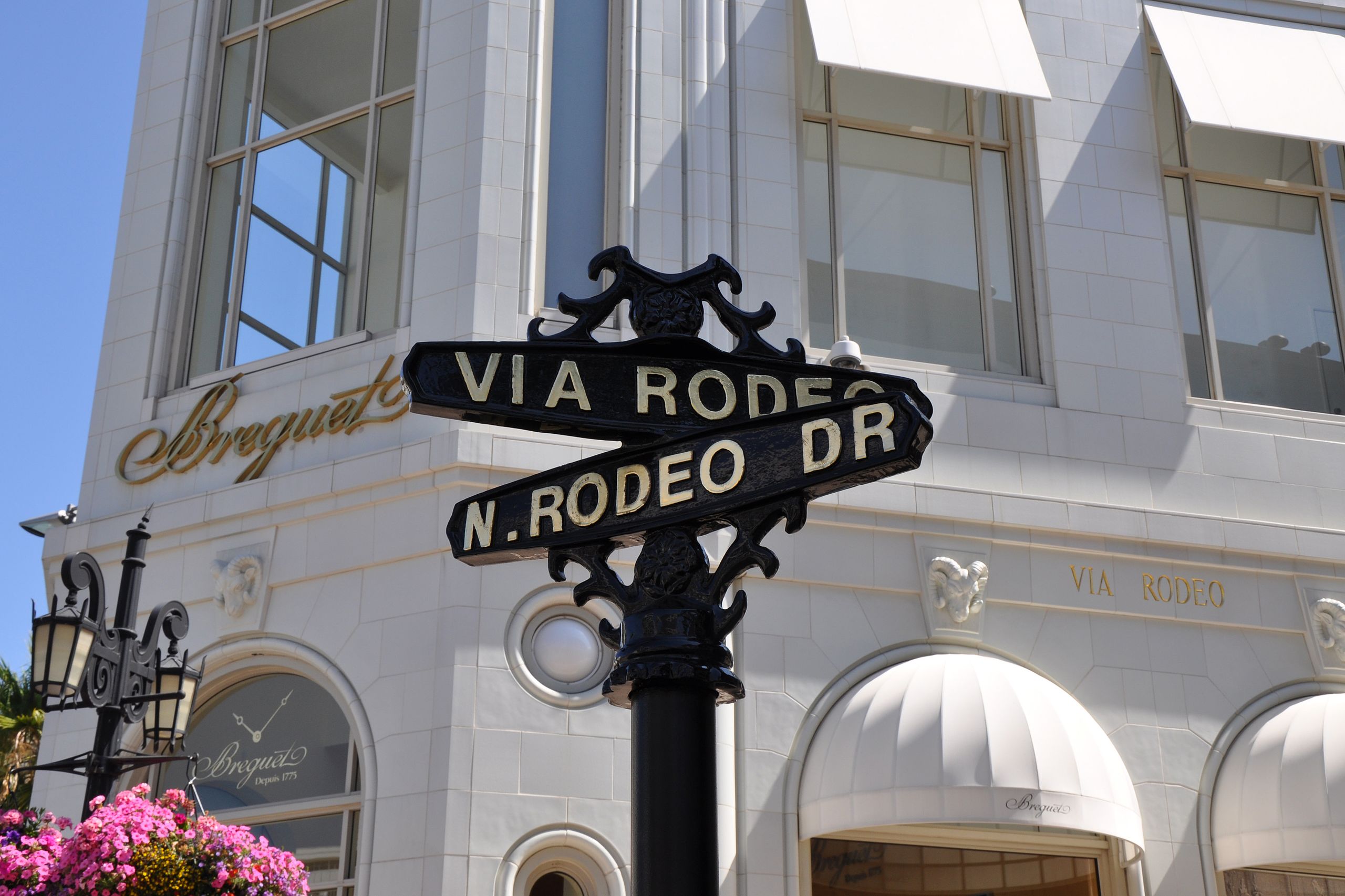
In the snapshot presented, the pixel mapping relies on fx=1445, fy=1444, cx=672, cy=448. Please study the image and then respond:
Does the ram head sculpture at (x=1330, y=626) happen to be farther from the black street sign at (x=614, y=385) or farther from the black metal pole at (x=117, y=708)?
the black metal pole at (x=117, y=708)

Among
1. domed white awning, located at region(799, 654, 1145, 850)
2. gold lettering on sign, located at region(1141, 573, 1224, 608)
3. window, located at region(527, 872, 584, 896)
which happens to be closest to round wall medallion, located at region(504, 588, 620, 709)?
window, located at region(527, 872, 584, 896)

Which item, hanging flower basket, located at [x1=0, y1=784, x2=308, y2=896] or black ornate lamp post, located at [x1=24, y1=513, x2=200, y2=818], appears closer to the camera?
hanging flower basket, located at [x1=0, y1=784, x2=308, y2=896]

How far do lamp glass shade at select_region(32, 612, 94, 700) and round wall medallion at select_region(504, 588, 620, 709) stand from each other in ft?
10.8

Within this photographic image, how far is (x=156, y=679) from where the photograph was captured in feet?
32.4

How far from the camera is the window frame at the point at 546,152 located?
40.0 feet

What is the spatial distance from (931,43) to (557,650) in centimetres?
669

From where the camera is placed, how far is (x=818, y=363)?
1052 centimetres

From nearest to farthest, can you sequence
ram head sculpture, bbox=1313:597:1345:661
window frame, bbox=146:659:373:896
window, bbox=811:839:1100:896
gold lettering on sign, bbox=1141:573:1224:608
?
window frame, bbox=146:659:373:896 → window, bbox=811:839:1100:896 → gold lettering on sign, bbox=1141:573:1224:608 → ram head sculpture, bbox=1313:597:1345:661

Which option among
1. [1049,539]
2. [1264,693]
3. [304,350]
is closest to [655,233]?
[304,350]

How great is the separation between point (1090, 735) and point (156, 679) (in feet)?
22.7

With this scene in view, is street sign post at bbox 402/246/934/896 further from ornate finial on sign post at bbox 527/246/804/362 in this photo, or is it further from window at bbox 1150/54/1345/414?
window at bbox 1150/54/1345/414

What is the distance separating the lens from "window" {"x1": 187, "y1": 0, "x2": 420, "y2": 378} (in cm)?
1330

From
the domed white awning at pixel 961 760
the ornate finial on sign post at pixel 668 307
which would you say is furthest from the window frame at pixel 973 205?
the ornate finial on sign post at pixel 668 307

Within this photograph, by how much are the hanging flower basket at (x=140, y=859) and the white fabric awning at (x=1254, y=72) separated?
1090 cm
